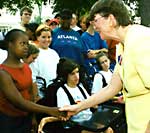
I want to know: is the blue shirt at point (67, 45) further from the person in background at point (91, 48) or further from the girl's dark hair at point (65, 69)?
the girl's dark hair at point (65, 69)

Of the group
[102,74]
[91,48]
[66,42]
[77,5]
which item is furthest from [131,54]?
[77,5]

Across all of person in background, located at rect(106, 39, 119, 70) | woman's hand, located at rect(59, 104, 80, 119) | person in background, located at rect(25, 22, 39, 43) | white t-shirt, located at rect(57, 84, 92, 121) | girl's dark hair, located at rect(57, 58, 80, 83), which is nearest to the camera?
woman's hand, located at rect(59, 104, 80, 119)

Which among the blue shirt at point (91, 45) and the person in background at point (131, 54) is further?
the blue shirt at point (91, 45)

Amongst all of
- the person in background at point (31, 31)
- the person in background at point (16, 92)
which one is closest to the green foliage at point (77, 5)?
the person in background at point (31, 31)

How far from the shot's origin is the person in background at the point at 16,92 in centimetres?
437

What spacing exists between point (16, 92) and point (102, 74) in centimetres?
295

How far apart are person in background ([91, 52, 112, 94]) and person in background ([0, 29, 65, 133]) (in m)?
2.15

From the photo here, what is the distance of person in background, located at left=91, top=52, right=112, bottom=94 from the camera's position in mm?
6938

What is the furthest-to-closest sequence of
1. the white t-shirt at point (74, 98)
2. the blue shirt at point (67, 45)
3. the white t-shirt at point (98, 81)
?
the blue shirt at point (67, 45) → the white t-shirt at point (98, 81) → the white t-shirt at point (74, 98)

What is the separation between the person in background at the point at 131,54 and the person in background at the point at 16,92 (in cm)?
110

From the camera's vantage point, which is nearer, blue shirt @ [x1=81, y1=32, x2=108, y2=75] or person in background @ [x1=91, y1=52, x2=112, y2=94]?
person in background @ [x1=91, y1=52, x2=112, y2=94]

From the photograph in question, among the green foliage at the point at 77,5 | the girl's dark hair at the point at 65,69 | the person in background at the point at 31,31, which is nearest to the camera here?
the girl's dark hair at the point at 65,69

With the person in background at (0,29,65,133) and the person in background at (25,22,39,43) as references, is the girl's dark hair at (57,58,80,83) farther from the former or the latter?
the person in background at (25,22,39,43)

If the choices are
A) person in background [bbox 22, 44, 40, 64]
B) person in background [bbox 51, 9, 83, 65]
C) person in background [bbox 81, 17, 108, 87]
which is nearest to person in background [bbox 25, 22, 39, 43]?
person in background [bbox 51, 9, 83, 65]
